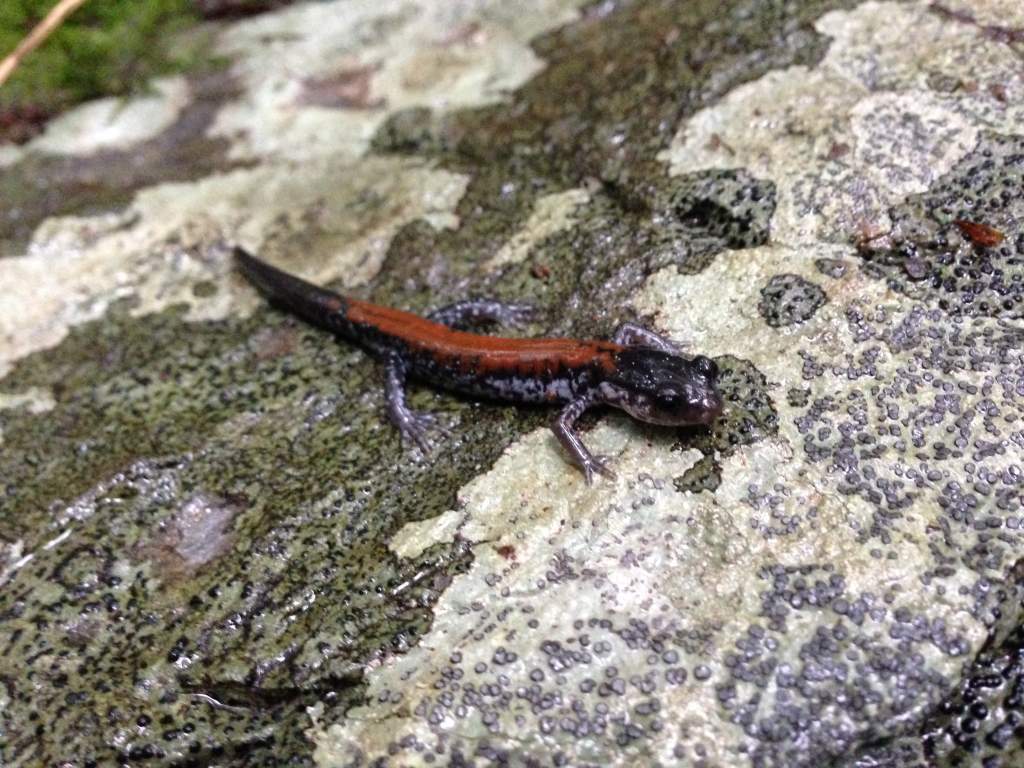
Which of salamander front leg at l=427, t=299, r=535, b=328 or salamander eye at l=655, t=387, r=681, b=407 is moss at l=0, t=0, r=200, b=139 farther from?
salamander eye at l=655, t=387, r=681, b=407

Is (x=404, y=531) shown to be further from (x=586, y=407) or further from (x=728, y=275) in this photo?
(x=728, y=275)

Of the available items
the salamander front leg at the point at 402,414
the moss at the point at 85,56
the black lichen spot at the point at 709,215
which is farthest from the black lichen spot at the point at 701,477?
the moss at the point at 85,56

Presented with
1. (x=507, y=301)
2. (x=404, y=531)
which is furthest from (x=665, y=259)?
(x=404, y=531)

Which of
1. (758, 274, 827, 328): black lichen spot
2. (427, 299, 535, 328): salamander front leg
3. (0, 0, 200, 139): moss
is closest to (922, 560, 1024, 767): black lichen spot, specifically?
(758, 274, 827, 328): black lichen spot

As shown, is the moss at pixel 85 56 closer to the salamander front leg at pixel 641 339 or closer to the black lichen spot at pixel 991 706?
the salamander front leg at pixel 641 339

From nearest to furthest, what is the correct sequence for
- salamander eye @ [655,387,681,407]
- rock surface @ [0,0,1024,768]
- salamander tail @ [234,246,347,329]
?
rock surface @ [0,0,1024,768] < salamander eye @ [655,387,681,407] < salamander tail @ [234,246,347,329]
